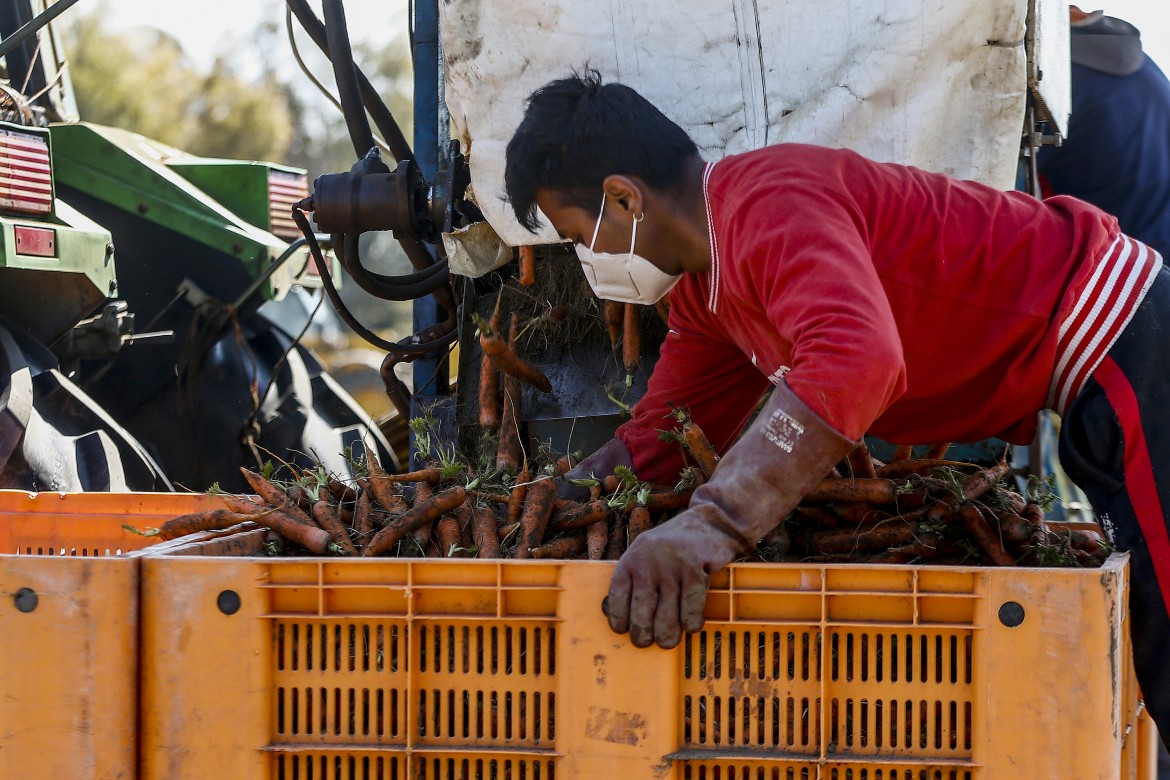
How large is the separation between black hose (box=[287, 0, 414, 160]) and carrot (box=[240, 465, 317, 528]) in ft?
5.27

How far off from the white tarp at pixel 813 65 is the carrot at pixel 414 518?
1064 millimetres

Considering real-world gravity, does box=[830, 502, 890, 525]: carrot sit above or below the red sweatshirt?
below

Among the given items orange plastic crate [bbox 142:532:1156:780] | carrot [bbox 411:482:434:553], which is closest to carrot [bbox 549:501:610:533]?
carrot [bbox 411:482:434:553]

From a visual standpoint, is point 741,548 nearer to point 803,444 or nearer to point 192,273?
point 803,444

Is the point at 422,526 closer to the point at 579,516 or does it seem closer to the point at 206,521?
the point at 579,516

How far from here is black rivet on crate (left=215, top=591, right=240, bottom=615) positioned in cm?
184

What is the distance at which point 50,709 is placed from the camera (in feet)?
5.99

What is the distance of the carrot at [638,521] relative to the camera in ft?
7.59

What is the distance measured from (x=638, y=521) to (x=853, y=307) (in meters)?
0.71

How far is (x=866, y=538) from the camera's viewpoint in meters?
2.25

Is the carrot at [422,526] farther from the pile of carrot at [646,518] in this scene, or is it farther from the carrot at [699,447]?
the carrot at [699,447]

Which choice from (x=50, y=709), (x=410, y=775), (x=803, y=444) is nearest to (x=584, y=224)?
(x=803, y=444)

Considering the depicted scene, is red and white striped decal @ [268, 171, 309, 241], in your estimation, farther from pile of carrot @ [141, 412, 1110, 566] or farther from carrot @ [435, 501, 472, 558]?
carrot @ [435, 501, 472, 558]

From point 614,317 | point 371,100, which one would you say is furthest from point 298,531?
point 371,100
